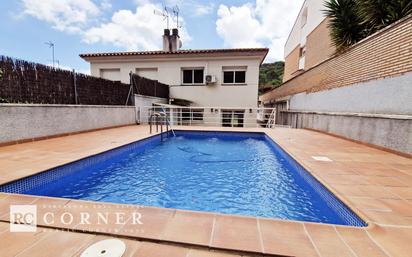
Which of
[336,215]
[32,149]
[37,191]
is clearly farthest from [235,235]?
[32,149]

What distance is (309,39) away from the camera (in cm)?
1460

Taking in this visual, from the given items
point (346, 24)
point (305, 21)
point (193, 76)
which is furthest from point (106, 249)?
point (305, 21)

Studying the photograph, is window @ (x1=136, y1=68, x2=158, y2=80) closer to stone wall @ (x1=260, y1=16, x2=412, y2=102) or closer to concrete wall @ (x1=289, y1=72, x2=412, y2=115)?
stone wall @ (x1=260, y1=16, x2=412, y2=102)

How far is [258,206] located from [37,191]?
3.29 metres

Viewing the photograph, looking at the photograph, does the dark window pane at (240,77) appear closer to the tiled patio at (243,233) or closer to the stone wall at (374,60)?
the stone wall at (374,60)

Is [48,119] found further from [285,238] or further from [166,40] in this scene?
[166,40]

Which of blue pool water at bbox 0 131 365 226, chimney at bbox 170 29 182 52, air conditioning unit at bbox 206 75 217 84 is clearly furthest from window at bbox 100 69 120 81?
blue pool water at bbox 0 131 365 226

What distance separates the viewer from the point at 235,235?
1.66 metres

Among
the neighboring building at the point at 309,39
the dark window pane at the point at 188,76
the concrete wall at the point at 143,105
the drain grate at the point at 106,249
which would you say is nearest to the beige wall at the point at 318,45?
the neighboring building at the point at 309,39

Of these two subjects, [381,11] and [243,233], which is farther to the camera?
[381,11]

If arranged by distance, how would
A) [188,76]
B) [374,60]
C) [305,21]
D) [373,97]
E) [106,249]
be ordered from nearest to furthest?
[106,249], [373,97], [374,60], [188,76], [305,21]

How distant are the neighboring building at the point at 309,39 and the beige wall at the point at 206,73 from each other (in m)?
4.15

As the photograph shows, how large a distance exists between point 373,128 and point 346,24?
437cm

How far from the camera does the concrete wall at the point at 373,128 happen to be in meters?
4.12
